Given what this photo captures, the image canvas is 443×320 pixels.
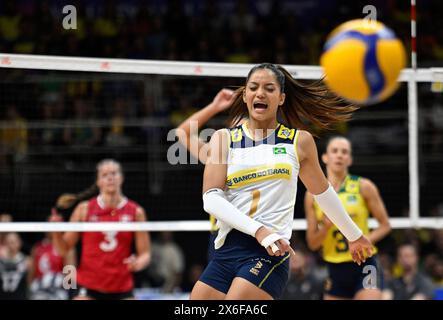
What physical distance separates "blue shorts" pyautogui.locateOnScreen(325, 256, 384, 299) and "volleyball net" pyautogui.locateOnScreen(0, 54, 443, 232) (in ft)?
11.8

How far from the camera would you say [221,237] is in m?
5.98

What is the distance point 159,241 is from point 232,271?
833cm

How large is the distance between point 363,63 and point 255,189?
3.60 feet

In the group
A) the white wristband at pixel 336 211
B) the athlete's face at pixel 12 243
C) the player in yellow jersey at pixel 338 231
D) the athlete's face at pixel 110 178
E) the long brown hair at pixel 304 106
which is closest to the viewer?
the white wristband at pixel 336 211

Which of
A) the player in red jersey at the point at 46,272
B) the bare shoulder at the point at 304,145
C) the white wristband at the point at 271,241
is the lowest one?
the player in red jersey at the point at 46,272

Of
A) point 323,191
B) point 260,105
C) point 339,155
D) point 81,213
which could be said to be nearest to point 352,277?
point 339,155

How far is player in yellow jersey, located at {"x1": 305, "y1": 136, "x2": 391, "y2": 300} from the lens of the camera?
9.09 metres

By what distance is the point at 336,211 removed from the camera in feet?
20.7

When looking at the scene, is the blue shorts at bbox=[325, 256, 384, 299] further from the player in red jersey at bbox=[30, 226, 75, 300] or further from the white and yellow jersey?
the player in red jersey at bbox=[30, 226, 75, 300]

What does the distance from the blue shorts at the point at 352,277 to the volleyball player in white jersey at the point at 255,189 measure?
2.86 metres

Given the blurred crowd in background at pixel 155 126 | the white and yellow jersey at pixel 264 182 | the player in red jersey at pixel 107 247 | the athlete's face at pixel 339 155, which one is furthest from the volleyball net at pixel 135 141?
the white and yellow jersey at pixel 264 182

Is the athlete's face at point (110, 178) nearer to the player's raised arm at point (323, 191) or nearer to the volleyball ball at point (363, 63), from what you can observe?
the player's raised arm at point (323, 191)

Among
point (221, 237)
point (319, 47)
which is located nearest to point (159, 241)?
point (319, 47)

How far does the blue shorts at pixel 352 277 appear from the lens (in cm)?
887
